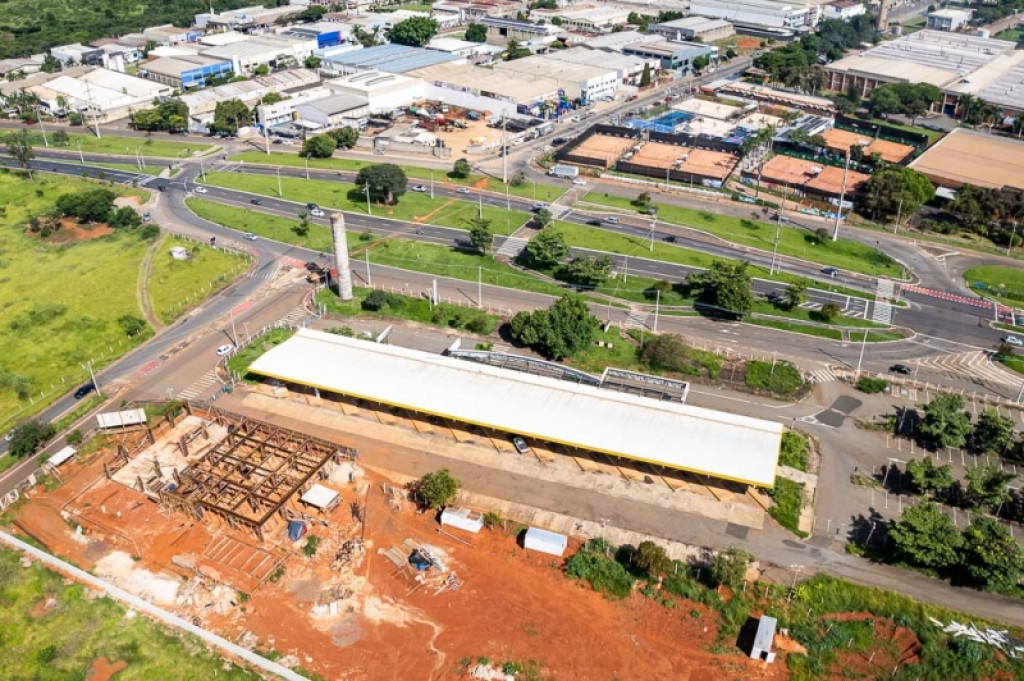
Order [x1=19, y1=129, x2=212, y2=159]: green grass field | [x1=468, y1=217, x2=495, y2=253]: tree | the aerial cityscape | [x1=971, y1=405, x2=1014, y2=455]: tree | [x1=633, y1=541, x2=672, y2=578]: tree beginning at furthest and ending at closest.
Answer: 1. [x1=19, y1=129, x2=212, y2=159]: green grass field
2. [x1=468, y1=217, x2=495, y2=253]: tree
3. [x1=971, y1=405, x2=1014, y2=455]: tree
4. [x1=633, y1=541, x2=672, y2=578]: tree
5. the aerial cityscape

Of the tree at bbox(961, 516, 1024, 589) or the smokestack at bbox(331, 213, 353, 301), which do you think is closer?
the tree at bbox(961, 516, 1024, 589)

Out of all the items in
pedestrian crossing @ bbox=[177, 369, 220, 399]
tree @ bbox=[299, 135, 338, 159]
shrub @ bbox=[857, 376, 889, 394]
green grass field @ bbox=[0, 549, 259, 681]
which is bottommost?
green grass field @ bbox=[0, 549, 259, 681]

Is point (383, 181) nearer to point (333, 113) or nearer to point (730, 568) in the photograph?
point (333, 113)

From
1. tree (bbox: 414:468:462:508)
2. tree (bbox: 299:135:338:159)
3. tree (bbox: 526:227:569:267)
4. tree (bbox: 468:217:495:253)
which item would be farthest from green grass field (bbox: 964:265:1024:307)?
tree (bbox: 299:135:338:159)

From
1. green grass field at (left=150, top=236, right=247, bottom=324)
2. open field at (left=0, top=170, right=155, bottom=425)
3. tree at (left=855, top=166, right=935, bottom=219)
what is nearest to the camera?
open field at (left=0, top=170, right=155, bottom=425)

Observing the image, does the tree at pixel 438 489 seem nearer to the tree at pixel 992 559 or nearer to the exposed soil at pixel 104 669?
the exposed soil at pixel 104 669

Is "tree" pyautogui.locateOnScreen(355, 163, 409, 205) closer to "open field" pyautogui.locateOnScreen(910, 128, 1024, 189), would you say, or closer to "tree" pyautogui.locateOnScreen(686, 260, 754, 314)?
"tree" pyautogui.locateOnScreen(686, 260, 754, 314)

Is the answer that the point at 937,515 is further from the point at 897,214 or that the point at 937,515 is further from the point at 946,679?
the point at 897,214

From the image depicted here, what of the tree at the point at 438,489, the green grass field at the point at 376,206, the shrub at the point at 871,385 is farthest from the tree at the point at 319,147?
the shrub at the point at 871,385
